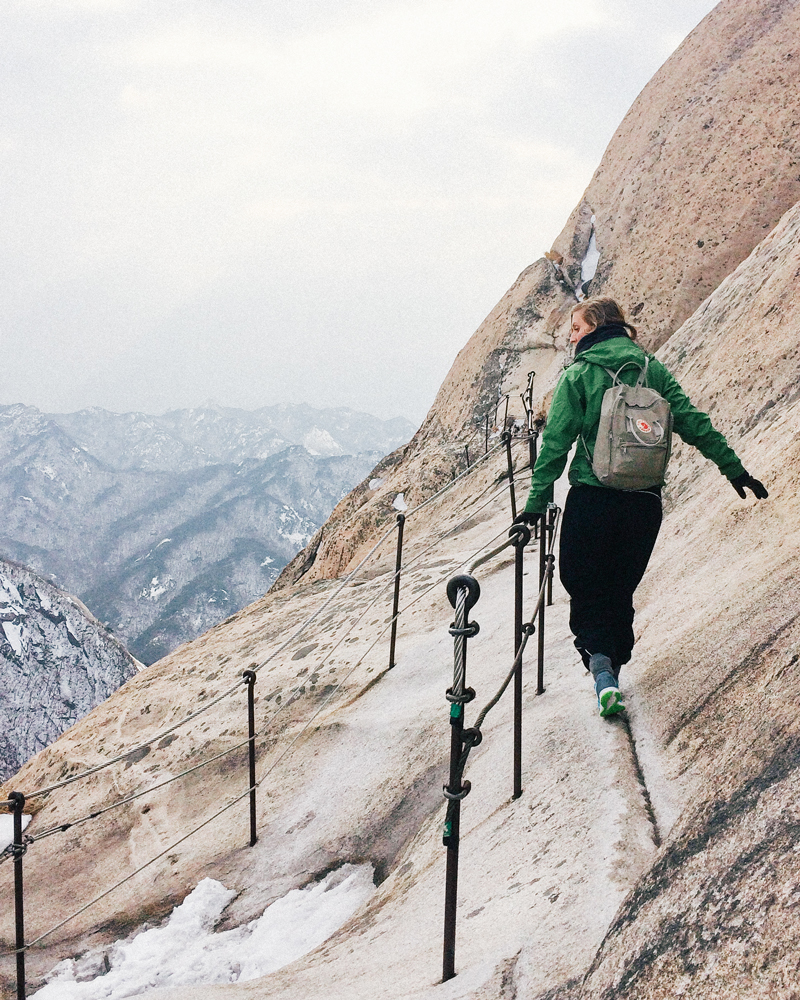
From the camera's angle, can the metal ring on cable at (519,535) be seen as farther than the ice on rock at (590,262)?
No

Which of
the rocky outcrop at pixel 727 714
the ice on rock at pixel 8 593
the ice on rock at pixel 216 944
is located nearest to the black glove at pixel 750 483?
the rocky outcrop at pixel 727 714

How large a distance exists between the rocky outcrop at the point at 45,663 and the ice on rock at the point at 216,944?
134 metres

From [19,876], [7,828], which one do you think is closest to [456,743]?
[19,876]

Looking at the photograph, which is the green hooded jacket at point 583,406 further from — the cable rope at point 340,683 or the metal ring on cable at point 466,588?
the cable rope at point 340,683

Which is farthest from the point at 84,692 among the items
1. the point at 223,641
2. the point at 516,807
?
the point at 516,807

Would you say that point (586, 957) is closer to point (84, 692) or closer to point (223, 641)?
point (223, 641)

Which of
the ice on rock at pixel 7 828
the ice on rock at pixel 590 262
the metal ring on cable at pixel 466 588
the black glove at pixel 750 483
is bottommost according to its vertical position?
the black glove at pixel 750 483

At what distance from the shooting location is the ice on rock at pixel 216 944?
5.12m

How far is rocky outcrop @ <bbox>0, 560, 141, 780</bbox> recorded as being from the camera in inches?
5069

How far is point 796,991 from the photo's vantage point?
6.49ft

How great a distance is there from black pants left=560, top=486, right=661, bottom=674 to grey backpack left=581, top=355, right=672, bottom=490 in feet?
0.64

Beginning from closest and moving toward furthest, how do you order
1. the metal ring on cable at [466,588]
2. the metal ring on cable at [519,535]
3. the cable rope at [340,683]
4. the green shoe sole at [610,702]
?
1. the metal ring on cable at [466,588]
2. the metal ring on cable at [519,535]
3. the green shoe sole at [610,702]
4. the cable rope at [340,683]

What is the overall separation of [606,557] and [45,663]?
491 ft

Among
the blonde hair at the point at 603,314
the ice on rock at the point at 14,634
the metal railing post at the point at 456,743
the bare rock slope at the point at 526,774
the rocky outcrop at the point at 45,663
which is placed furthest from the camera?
the ice on rock at the point at 14,634
